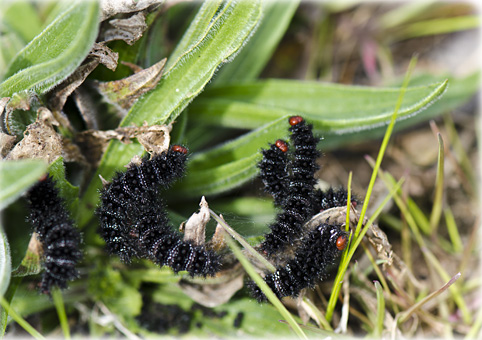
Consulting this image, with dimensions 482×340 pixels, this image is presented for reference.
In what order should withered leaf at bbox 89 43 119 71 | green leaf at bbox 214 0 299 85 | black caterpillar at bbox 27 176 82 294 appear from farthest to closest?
green leaf at bbox 214 0 299 85, withered leaf at bbox 89 43 119 71, black caterpillar at bbox 27 176 82 294

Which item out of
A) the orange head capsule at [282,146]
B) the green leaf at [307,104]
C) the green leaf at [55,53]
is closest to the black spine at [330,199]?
the orange head capsule at [282,146]

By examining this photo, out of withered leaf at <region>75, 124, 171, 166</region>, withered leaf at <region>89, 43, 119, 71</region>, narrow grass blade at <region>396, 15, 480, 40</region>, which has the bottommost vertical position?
withered leaf at <region>75, 124, 171, 166</region>

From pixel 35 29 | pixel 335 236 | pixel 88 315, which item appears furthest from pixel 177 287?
pixel 35 29

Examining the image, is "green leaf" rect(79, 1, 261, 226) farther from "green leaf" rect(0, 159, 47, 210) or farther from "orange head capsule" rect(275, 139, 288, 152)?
"green leaf" rect(0, 159, 47, 210)

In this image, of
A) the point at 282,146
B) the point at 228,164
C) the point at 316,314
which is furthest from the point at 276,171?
the point at 316,314

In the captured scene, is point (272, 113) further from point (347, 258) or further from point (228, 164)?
point (347, 258)

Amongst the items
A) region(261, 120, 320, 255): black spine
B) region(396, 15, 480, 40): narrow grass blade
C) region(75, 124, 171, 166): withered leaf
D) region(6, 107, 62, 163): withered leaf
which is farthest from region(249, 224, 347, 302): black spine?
region(396, 15, 480, 40): narrow grass blade

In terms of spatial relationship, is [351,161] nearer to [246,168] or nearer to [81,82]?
[246,168]
